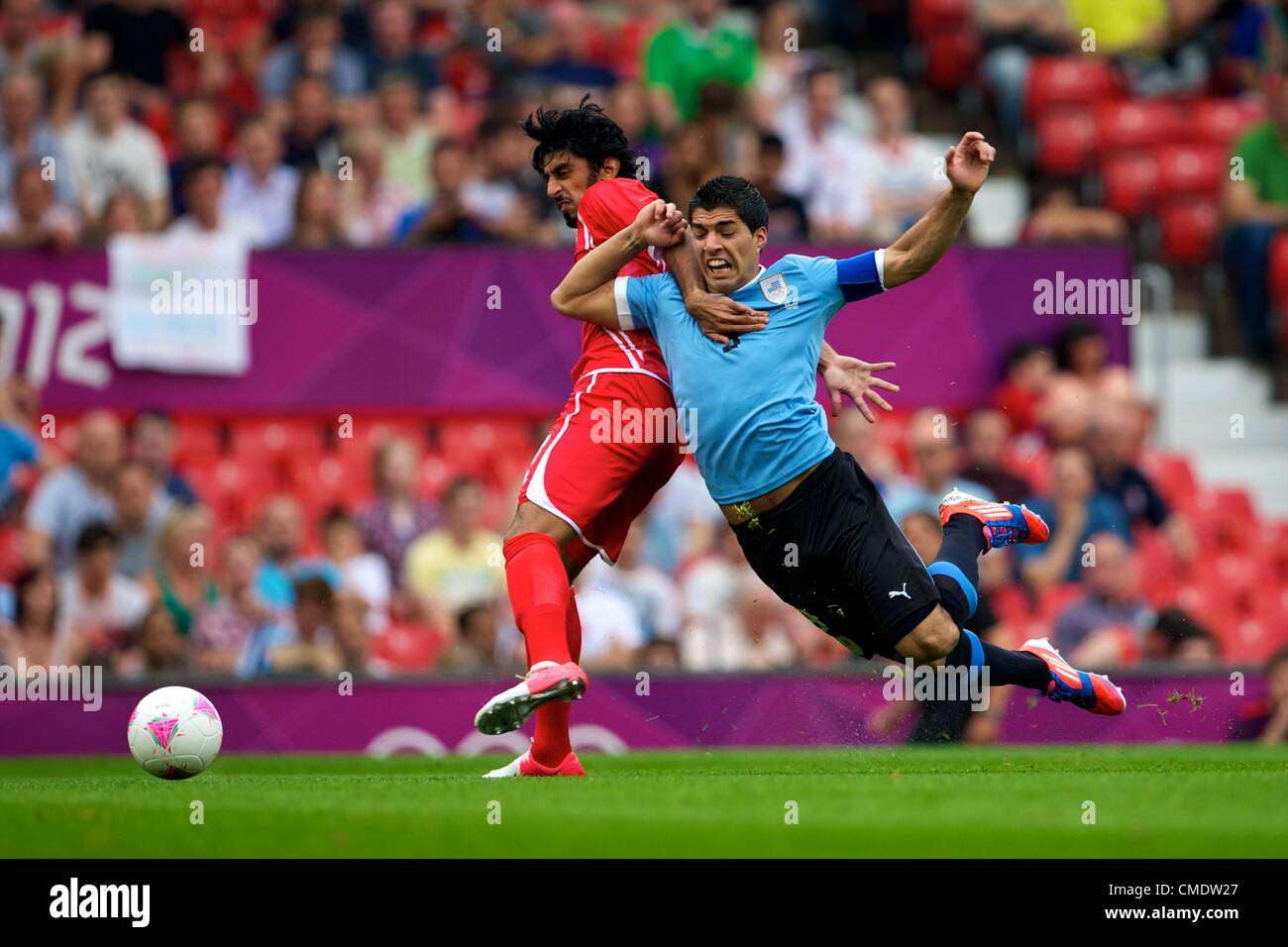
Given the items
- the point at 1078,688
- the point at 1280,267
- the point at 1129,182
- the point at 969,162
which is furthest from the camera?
the point at 1129,182

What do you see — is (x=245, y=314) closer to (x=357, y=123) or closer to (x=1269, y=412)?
(x=357, y=123)

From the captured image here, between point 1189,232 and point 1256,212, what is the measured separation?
2.84 feet

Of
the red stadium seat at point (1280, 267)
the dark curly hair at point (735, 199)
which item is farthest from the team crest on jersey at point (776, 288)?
the red stadium seat at point (1280, 267)

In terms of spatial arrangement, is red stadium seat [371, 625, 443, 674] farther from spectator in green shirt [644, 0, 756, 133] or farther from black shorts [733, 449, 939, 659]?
black shorts [733, 449, 939, 659]

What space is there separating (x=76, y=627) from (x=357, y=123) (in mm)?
4903

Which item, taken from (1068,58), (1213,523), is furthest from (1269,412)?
(1068,58)

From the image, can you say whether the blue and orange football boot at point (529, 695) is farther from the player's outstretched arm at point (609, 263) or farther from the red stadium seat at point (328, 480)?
the red stadium seat at point (328, 480)

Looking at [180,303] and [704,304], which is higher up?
[180,303]

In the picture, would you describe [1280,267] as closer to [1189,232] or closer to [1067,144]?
[1189,232]

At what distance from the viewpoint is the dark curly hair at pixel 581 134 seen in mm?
9047

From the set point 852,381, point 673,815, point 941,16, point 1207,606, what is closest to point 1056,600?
point 1207,606

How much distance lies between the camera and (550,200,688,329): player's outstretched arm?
8453 millimetres

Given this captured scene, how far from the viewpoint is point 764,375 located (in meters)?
8.48

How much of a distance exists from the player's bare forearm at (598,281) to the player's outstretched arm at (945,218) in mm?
1066
